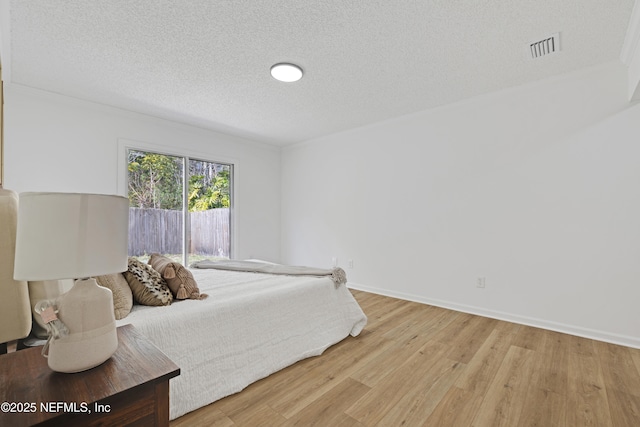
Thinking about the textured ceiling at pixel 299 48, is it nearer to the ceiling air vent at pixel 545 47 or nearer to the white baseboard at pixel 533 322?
the ceiling air vent at pixel 545 47

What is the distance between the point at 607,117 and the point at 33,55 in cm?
508

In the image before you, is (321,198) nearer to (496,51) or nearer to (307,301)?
(307,301)

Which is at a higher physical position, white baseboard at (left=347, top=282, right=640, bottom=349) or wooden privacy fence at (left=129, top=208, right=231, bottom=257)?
wooden privacy fence at (left=129, top=208, right=231, bottom=257)

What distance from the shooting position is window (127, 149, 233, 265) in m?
3.84

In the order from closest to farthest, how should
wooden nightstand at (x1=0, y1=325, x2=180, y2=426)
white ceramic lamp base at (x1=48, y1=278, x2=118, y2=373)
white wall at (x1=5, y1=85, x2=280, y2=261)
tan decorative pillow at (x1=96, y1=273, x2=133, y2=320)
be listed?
wooden nightstand at (x1=0, y1=325, x2=180, y2=426) < white ceramic lamp base at (x1=48, y1=278, x2=118, y2=373) < tan decorative pillow at (x1=96, y1=273, x2=133, y2=320) < white wall at (x1=5, y1=85, x2=280, y2=261)

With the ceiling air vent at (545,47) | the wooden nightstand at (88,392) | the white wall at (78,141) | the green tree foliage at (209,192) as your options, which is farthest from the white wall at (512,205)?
the wooden nightstand at (88,392)

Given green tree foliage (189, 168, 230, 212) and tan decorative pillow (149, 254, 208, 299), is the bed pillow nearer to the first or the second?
tan decorative pillow (149, 254, 208, 299)

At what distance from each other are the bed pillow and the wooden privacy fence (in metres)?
2.27

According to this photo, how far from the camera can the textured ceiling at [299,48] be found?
194cm

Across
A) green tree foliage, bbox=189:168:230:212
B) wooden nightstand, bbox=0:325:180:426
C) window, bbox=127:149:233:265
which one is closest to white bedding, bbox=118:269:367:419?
wooden nightstand, bbox=0:325:180:426

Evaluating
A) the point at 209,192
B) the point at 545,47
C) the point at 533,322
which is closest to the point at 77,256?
the point at 545,47

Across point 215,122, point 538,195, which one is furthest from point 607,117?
point 215,122

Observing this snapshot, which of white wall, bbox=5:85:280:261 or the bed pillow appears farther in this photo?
white wall, bbox=5:85:280:261

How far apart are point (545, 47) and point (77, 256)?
331 cm
